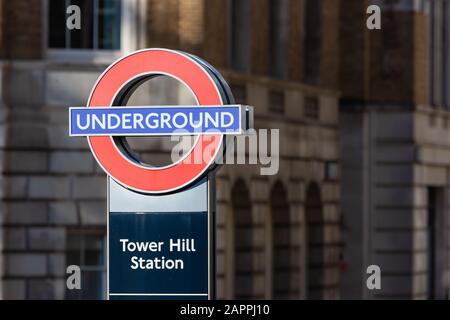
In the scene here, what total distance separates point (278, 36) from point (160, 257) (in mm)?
20004

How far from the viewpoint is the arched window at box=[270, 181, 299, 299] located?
3862 cm

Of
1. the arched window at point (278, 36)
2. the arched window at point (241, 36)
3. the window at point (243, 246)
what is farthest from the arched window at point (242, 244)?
the arched window at point (278, 36)

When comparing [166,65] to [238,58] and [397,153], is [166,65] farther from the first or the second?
[397,153]

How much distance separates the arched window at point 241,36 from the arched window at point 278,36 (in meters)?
1.70

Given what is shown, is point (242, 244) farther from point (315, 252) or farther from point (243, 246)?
point (315, 252)

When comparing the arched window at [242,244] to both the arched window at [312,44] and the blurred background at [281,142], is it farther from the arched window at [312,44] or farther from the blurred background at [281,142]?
the arched window at [312,44]

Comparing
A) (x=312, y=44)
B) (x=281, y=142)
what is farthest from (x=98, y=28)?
(x=312, y=44)

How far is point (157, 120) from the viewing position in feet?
60.5

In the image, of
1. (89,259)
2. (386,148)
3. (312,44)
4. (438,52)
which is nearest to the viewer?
(89,259)

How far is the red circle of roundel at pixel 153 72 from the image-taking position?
1817cm

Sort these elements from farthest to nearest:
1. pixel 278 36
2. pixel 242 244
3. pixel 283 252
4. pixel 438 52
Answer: pixel 438 52 → pixel 283 252 → pixel 278 36 → pixel 242 244

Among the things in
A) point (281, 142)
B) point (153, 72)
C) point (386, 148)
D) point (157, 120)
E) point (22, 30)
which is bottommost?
point (157, 120)

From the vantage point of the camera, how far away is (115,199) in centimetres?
1875

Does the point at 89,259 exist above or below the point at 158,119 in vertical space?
below
